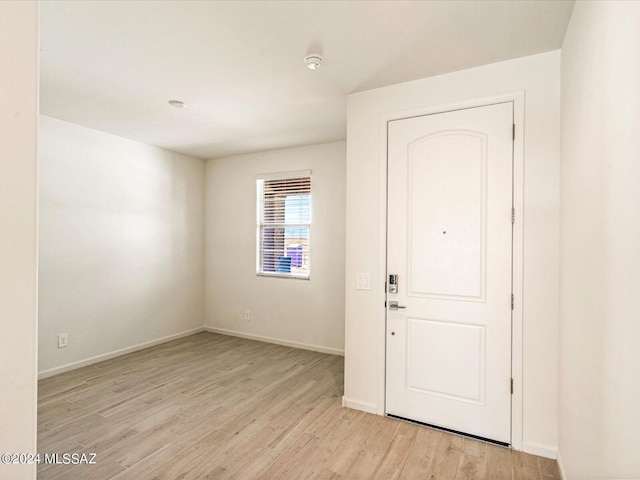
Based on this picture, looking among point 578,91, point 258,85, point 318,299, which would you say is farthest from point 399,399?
point 258,85

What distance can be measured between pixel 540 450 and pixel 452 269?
1.25 meters

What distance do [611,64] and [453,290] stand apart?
1.61 m

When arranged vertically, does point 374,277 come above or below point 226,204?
below

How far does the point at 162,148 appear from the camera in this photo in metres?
4.71

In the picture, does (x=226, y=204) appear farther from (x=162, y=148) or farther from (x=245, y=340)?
(x=245, y=340)

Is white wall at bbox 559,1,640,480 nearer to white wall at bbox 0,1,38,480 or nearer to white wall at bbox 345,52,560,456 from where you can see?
white wall at bbox 345,52,560,456

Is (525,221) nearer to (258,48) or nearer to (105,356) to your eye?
(258,48)

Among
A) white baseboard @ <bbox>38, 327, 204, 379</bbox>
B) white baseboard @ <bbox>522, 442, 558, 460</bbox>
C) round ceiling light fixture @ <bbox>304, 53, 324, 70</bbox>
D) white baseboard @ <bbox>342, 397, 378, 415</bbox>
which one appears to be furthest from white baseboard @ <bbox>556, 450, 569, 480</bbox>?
white baseboard @ <bbox>38, 327, 204, 379</bbox>

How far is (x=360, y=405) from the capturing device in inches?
110

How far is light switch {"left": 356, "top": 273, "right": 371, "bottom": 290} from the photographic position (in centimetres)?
278

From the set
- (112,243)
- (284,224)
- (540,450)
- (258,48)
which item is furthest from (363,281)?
(112,243)

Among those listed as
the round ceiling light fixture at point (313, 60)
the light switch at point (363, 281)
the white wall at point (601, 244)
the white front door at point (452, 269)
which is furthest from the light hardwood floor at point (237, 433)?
the round ceiling light fixture at point (313, 60)

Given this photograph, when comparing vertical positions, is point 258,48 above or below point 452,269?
above

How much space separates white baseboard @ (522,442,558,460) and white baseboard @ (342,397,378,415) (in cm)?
103
